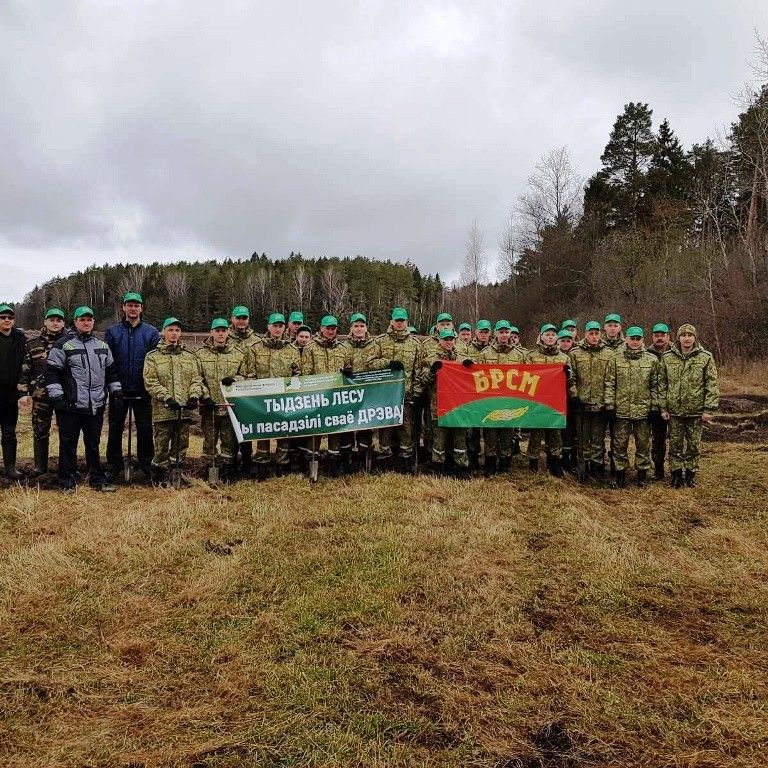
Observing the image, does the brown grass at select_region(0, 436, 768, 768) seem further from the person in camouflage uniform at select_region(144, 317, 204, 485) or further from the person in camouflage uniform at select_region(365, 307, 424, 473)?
the person in camouflage uniform at select_region(365, 307, 424, 473)

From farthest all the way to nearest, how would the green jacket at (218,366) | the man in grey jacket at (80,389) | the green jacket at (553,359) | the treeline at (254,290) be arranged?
the treeline at (254,290)
the green jacket at (553,359)
the green jacket at (218,366)
the man in grey jacket at (80,389)

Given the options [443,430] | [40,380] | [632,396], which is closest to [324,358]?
[443,430]

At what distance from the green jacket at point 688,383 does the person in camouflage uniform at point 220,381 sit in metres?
6.70

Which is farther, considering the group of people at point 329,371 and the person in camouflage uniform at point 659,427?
the person in camouflage uniform at point 659,427

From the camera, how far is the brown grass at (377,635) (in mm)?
2926

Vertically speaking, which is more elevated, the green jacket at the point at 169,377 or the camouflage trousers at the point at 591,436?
the green jacket at the point at 169,377

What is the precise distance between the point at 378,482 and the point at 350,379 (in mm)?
1668

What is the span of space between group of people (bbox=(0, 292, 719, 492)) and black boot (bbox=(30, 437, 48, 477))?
1.2 inches

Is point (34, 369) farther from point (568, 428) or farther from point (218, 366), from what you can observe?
point (568, 428)

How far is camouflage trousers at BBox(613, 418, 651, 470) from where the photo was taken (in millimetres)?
8367

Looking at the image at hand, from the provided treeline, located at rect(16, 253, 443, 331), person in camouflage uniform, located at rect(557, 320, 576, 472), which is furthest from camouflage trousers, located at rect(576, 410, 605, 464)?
treeline, located at rect(16, 253, 443, 331)

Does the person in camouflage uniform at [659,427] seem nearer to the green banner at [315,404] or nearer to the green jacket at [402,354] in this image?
the green jacket at [402,354]

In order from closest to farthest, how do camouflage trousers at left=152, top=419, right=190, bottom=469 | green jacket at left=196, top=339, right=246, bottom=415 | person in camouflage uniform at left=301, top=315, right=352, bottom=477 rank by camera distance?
1. camouflage trousers at left=152, top=419, right=190, bottom=469
2. green jacket at left=196, top=339, right=246, bottom=415
3. person in camouflage uniform at left=301, top=315, right=352, bottom=477

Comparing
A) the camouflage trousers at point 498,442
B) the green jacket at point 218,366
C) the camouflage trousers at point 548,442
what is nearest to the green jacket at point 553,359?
the camouflage trousers at point 548,442
